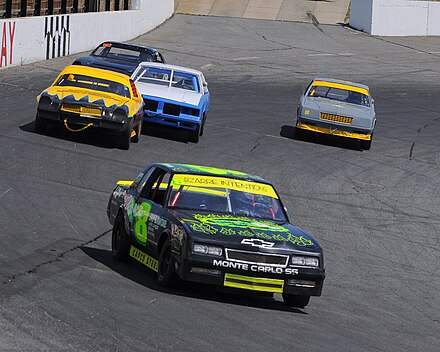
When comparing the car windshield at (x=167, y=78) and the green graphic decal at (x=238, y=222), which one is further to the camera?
the car windshield at (x=167, y=78)

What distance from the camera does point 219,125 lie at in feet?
84.0

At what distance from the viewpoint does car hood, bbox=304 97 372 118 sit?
24.8 meters

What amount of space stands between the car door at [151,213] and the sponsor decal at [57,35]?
72.0ft

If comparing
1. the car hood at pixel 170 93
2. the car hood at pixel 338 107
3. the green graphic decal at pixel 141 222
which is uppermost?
the green graphic decal at pixel 141 222

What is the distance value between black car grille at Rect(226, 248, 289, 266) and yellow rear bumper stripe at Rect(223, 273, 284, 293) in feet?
0.49

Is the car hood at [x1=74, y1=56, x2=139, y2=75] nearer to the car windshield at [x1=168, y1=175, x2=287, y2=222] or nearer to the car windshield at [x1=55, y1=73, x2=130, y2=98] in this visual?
the car windshield at [x1=55, y1=73, x2=130, y2=98]

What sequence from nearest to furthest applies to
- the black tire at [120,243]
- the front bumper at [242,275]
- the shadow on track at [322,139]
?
the front bumper at [242,275] < the black tire at [120,243] < the shadow on track at [322,139]

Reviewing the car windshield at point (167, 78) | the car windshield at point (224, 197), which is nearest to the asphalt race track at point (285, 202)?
the car windshield at point (224, 197)

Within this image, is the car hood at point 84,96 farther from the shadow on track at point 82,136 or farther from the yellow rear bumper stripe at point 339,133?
the yellow rear bumper stripe at point 339,133

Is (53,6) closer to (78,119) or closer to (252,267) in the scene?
(78,119)

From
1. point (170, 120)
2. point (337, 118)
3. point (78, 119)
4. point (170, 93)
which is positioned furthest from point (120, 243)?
point (337, 118)

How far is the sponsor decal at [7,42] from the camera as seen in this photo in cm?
2966

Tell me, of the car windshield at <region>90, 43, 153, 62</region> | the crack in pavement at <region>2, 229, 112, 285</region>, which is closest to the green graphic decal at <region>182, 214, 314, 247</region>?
the crack in pavement at <region>2, 229, 112, 285</region>

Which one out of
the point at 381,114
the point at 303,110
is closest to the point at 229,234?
the point at 303,110
